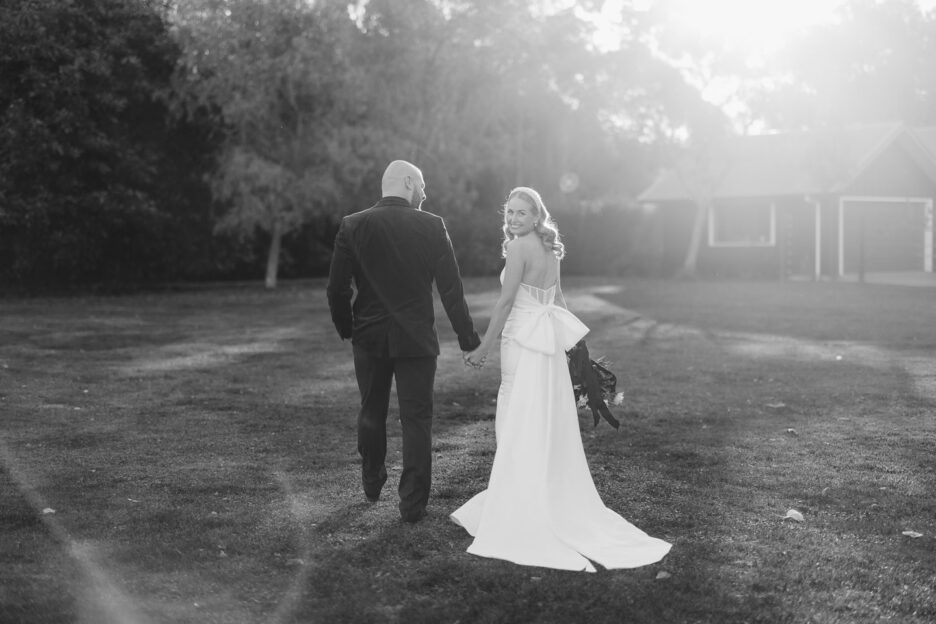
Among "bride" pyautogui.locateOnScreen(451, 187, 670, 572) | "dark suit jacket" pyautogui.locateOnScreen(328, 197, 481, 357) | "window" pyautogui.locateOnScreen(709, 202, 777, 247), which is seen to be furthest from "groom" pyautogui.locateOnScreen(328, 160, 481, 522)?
"window" pyautogui.locateOnScreen(709, 202, 777, 247)

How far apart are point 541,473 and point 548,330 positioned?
2.61 ft

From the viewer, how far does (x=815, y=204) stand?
3238 centimetres

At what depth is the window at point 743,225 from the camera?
112ft

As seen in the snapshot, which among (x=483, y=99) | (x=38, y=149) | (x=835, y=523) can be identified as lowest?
(x=835, y=523)

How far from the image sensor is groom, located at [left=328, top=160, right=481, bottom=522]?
5.75 meters

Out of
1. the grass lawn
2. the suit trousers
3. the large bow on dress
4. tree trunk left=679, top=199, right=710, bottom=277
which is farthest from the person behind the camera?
tree trunk left=679, top=199, right=710, bottom=277

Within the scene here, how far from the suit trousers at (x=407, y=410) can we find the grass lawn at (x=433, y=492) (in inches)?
9.4

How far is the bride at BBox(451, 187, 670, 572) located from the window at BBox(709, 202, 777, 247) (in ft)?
97.6

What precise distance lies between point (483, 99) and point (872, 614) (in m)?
29.8

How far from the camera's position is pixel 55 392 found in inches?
419

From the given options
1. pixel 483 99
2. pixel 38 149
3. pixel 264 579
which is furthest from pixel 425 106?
pixel 264 579

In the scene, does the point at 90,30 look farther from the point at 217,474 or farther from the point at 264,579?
the point at 264,579

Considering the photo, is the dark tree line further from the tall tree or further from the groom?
the groom

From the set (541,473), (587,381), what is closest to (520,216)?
(587,381)
